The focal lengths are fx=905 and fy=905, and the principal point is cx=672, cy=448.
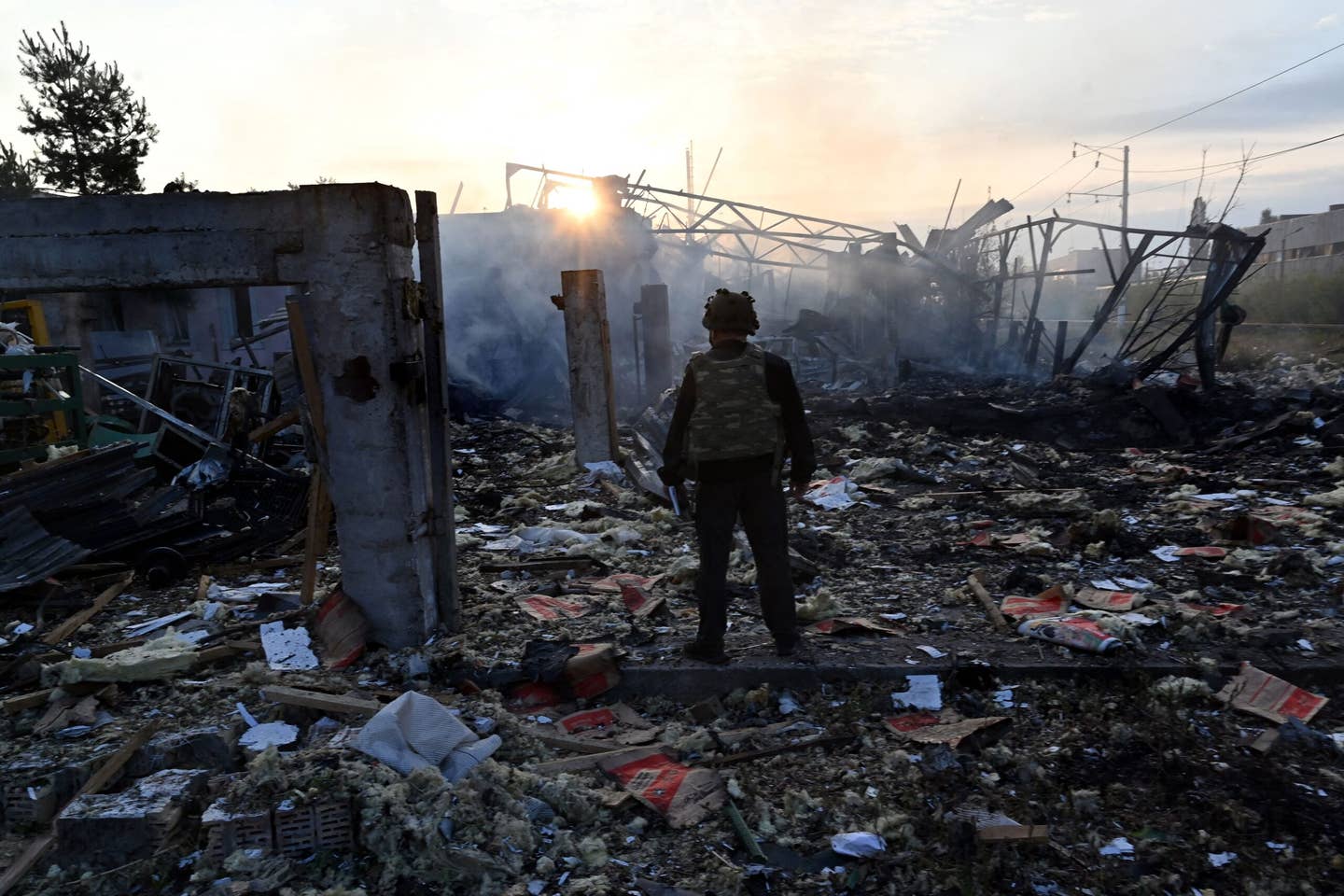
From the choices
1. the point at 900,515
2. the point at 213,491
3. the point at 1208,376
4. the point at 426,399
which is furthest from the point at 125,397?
the point at 1208,376

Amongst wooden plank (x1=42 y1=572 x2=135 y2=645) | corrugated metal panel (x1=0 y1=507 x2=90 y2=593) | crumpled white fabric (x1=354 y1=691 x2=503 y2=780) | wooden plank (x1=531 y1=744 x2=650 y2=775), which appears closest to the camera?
crumpled white fabric (x1=354 y1=691 x2=503 y2=780)

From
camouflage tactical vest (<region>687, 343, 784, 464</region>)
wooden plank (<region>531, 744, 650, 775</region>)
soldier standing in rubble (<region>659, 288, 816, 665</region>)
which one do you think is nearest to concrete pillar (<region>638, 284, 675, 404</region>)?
soldier standing in rubble (<region>659, 288, 816, 665</region>)

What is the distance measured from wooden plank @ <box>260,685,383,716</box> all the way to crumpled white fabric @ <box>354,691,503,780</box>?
440mm

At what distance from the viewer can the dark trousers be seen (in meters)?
3.96

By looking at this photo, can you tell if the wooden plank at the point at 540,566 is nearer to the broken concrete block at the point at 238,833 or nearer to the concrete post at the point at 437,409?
the concrete post at the point at 437,409

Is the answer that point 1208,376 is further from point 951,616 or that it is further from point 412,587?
point 412,587

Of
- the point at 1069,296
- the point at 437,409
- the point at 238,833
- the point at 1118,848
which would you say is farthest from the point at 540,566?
the point at 1069,296

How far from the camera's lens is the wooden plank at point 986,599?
4.48 metres

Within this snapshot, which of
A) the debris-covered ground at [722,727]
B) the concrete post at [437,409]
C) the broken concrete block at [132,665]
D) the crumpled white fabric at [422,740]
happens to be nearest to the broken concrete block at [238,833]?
the debris-covered ground at [722,727]

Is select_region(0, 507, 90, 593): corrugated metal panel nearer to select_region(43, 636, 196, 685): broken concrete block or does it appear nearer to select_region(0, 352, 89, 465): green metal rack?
select_region(43, 636, 196, 685): broken concrete block

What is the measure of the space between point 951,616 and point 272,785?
10.9 ft

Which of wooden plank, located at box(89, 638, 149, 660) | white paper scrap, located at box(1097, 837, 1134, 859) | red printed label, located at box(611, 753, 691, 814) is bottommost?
white paper scrap, located at box(1097, 837, 1134, 859)

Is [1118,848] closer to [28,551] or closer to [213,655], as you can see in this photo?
[213,655]

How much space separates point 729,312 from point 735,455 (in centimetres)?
62
